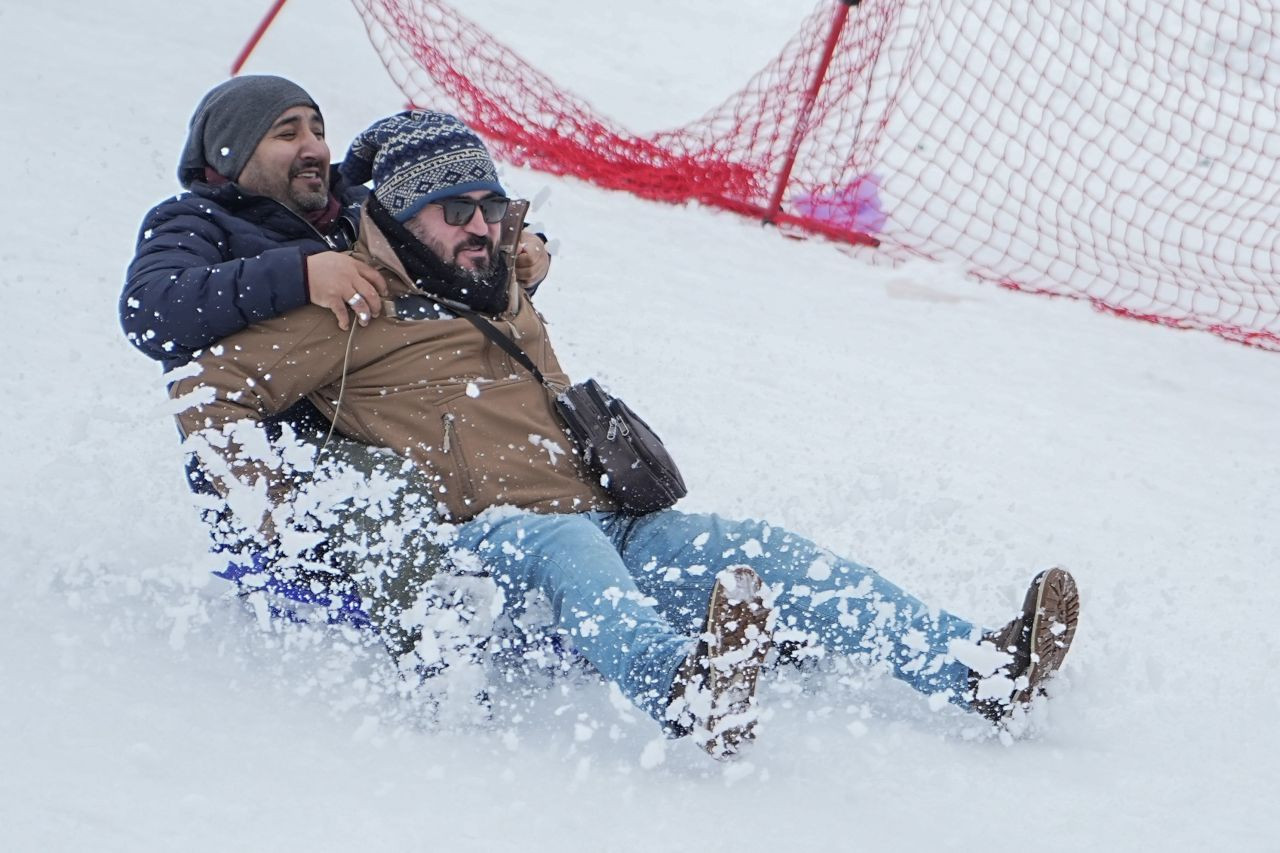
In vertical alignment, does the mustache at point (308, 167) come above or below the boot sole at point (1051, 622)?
above

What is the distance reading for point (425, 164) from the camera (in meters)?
2.55

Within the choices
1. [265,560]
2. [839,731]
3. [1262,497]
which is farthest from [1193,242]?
[265,560]

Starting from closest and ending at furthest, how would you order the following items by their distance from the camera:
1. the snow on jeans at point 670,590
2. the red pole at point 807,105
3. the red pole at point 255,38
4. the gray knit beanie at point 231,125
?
1. the snow on jeans at point 670,590
2. the gray knit beanie at point 231,125
3. the red pole at point 807,105
4. the red pole at point 255,38

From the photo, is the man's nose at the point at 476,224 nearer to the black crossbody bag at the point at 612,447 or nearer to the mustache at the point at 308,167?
the black crossbody bag at the point at 612,447

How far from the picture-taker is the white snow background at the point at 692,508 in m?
2.07

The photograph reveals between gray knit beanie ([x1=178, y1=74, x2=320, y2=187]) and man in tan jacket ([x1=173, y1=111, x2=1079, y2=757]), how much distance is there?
0.80 feet

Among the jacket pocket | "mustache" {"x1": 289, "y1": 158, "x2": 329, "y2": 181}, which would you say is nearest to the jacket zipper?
the jacket pocket

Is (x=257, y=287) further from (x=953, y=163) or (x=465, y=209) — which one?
(x=953, y=163)

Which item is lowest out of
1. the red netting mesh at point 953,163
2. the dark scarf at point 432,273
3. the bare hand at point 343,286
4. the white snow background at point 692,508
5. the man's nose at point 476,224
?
the white snow background at point 692,508

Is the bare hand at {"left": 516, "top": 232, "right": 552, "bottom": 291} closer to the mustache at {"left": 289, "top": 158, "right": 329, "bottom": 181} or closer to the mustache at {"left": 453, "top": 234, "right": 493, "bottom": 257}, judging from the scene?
the mustache at {"left": 453, "top": 234, "right": 493, "bottom": 257}

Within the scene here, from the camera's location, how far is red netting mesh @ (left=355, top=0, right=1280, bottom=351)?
493 centimetres

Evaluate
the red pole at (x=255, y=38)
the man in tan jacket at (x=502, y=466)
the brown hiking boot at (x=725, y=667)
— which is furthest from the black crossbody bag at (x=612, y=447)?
the red pole at (x=255, y=38)

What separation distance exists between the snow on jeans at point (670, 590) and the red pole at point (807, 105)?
2696 mm

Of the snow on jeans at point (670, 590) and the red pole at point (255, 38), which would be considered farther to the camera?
the red pole at point (255, 38)
